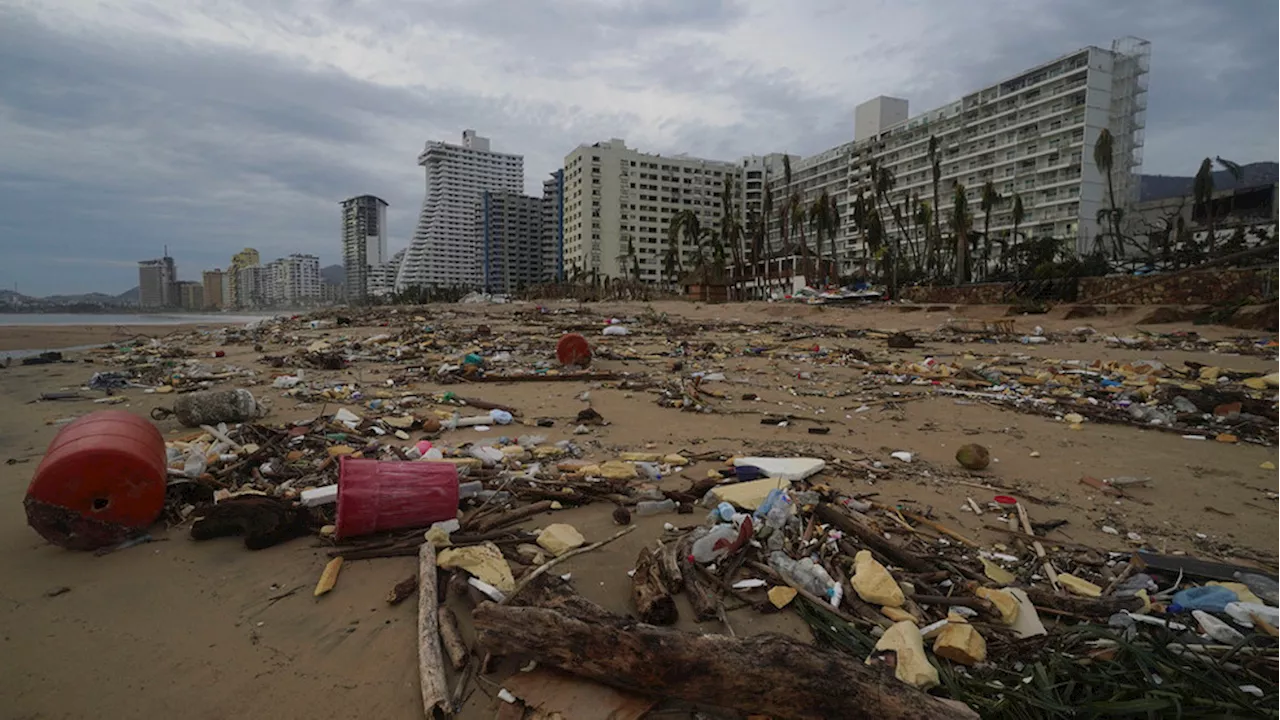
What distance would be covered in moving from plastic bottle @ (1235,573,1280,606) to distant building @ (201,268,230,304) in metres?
112

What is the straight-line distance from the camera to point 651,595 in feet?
7.25

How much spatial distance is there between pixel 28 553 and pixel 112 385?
5998mm

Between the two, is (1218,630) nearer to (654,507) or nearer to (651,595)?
(651,595)

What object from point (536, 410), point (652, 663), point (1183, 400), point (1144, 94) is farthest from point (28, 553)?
point (1144, 94)

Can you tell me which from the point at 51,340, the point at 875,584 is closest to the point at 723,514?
the point at 875,584

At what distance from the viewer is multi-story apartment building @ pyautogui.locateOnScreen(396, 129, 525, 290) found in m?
100

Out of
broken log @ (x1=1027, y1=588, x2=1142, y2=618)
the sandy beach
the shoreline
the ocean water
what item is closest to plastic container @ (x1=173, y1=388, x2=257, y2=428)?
the sandy beach

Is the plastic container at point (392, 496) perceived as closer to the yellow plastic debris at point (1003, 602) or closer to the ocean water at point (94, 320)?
the yellow plastic debris at point (1003, 602)

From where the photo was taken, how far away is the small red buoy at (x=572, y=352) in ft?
29.4

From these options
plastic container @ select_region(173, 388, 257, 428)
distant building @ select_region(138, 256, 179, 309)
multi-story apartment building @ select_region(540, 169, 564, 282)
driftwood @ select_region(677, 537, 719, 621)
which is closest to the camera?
driftwood @ select_region(677, 537, 719, 621)

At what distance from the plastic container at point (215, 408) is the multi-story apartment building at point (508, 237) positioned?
3602 inches

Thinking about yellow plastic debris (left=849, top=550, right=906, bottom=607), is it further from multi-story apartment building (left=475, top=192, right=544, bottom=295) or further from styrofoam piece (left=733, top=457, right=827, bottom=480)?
multi-story apartment building (left=475, top=192, right=544, bottom=295)

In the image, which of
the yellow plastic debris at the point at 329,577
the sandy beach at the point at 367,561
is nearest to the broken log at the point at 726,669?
the sandy beach at the point at 367,561

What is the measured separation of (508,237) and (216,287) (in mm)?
50353
